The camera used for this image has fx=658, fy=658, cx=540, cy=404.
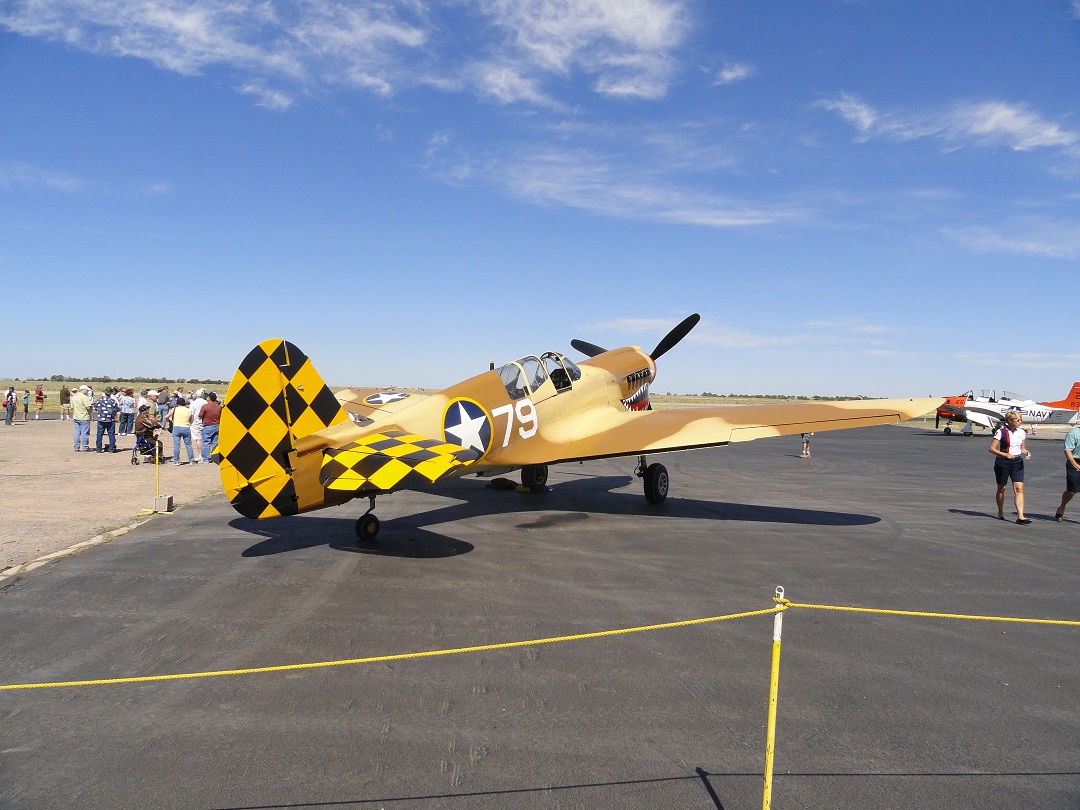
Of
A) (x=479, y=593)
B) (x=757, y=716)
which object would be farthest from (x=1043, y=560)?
(x=479, y=593)

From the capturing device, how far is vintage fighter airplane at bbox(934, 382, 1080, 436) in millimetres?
33406

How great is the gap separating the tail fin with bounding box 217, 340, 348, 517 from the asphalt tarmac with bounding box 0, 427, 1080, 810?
0.76m

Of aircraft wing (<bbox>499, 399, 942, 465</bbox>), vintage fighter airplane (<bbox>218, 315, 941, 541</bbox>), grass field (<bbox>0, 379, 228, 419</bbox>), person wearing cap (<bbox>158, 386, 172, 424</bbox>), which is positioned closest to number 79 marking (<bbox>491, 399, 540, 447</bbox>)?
vintage fighter airplane (<bbox>218, 315, 941, 541</bbox>)

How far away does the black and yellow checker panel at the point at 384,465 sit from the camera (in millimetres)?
7281

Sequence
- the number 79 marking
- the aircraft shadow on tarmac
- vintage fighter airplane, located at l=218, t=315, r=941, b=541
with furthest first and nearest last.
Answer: the number 79 marking → the aircraft shadow on tarmac → vintage fighter airplane, located at l=218, t=315, r=941, b=541

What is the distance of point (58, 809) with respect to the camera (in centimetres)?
316

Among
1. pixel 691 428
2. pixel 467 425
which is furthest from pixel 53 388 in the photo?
pixel 691 428

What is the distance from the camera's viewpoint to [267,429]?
314 inches

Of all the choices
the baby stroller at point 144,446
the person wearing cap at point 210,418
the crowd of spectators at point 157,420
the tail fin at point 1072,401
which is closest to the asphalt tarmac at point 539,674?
the person wearing cap at point 210,418

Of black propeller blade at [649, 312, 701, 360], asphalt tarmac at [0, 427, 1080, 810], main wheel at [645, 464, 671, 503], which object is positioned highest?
black propeller blade at [649, 312, 701, 360]

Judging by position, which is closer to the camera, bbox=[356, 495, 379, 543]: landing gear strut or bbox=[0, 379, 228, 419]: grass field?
bbox=[356, 495, 379, 543]: landing gear strut

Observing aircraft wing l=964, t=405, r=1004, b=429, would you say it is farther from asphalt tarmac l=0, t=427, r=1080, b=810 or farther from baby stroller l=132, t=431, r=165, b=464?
baby stroller l=132, t=431, r=165, b=464

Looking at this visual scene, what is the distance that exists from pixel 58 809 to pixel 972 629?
6529mm

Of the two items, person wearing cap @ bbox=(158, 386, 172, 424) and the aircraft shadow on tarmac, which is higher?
person wearing cap @ bbox=(158, 386, 172, 424)
